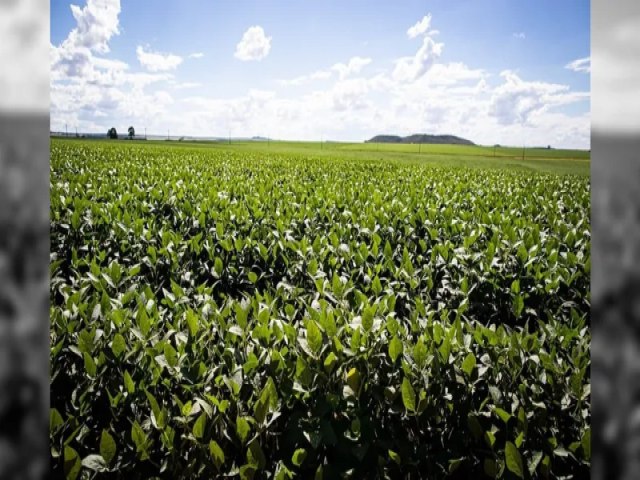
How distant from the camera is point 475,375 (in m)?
2.28

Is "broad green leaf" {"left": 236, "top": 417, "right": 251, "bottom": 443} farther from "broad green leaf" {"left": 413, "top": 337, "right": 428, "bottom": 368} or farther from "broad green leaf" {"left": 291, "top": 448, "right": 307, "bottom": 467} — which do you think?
"broad green leaf" {"left": 413, "top": 337, "right": 428, "bottom": 368}

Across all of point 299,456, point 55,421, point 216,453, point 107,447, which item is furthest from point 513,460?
point 55,421

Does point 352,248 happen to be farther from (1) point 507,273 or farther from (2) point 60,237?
(2) point 60,237

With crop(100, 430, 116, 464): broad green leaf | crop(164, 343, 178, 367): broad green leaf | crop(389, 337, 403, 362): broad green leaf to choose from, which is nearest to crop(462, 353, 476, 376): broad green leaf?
crop(389, 337, 403, 362): broad green leaf

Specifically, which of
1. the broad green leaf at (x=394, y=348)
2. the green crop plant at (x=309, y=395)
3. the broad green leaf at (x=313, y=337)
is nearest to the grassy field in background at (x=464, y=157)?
the green crop plant at (x=309, y=395)

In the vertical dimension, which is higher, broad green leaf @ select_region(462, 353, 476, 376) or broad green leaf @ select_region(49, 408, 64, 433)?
broad green leaf @ select_region(462, 353, 476, 376)

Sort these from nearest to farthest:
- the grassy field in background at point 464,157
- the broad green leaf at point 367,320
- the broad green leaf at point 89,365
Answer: the broad green leaf at point 89,365
the broad green leaf at point 367,320
the grassy field in background at point 464,157

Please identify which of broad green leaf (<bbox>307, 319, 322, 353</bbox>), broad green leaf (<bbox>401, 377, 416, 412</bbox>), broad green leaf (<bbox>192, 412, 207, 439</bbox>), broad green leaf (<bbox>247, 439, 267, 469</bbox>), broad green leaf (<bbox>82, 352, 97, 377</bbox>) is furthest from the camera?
broad green leaf (<bbox>307, 319, 322, 353</bbox>)

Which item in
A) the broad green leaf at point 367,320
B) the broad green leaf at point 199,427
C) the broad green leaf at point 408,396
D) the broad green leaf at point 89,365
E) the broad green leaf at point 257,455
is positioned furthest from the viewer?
the broad green leaf at point 367,320

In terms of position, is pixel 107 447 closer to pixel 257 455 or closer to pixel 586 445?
pixel 257 455

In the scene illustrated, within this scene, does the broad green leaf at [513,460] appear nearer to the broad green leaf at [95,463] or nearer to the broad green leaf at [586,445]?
the broad green leaf at [586,445]

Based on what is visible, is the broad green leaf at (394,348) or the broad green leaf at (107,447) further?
the broad green leaf at (394,348)

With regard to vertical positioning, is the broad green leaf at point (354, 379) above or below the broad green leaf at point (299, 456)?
above
